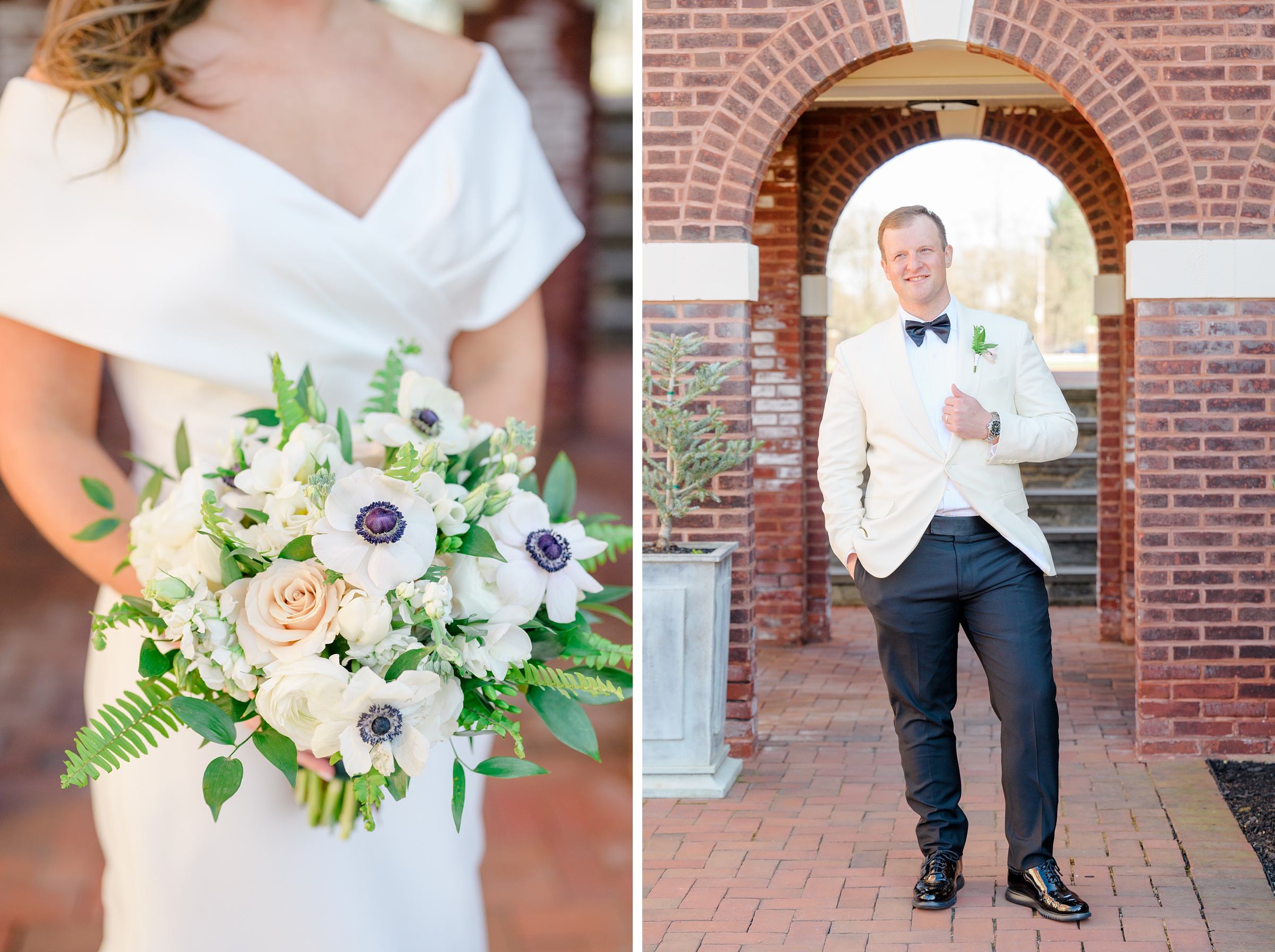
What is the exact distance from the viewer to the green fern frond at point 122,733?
1.75 meters

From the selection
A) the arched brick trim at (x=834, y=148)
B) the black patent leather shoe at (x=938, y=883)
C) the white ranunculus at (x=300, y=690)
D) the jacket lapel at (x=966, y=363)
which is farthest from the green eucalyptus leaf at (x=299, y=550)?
the arched brick trim at (x=834, y=148)

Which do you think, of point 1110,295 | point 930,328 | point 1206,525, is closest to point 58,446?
point 930,328

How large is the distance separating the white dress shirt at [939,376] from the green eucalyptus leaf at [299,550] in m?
1.93

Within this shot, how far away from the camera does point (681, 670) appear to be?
172 inches

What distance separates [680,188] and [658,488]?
3.79ft

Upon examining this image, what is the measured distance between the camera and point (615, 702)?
7.63 feet

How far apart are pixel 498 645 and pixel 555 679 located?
0.13m

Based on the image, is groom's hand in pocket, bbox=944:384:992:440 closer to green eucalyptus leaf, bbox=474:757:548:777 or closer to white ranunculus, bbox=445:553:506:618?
green eucalyptus leaf, bbox=474:757:548:777

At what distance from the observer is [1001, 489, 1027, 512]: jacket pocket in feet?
10.5

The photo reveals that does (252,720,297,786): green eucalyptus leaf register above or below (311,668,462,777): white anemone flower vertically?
below

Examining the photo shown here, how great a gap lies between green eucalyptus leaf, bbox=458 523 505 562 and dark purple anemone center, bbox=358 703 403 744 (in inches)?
9.8

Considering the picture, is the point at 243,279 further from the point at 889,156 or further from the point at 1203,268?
the point at 889,156

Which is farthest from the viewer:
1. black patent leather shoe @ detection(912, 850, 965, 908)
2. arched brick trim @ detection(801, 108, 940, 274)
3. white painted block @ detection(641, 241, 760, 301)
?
arched brick trim @ detection(801, 108, 940, 274)

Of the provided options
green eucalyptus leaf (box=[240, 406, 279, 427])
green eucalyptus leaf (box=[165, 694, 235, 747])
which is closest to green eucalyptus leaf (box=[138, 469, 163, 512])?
green eucalyptus leaf (box=[240, 406, 279, 427])
